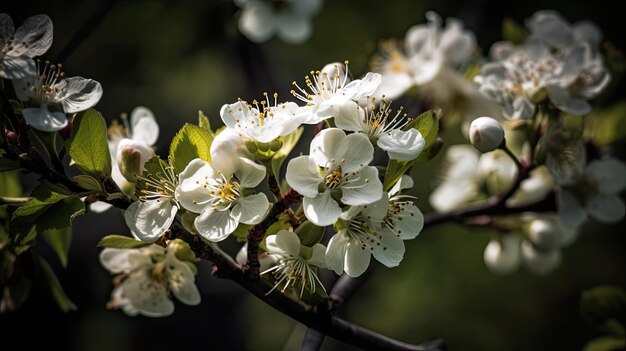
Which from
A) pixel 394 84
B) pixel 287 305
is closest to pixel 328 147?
pixel 287 305

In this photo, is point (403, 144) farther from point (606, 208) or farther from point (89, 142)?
point (606, 208)

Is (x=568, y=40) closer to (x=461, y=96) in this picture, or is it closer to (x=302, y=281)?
(x=461, y=96)

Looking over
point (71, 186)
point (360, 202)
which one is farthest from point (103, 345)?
point (360, 202)

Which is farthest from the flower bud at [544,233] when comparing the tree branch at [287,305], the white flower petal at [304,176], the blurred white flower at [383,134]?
the white flower petal at [304,176]

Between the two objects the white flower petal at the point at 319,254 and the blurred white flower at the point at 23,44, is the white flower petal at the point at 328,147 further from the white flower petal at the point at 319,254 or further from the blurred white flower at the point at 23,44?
the blurred white flower at the point at 23,44

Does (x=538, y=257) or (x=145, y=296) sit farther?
(x=538, y=257)

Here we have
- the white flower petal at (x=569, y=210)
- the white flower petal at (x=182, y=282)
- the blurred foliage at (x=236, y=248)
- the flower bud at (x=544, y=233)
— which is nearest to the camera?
the white flower petal at (x=182, y=282)

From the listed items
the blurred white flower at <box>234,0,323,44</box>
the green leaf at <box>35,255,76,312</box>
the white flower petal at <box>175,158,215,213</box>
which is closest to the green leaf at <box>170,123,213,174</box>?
the white flower petal at <box>175,158,215,213</box>
